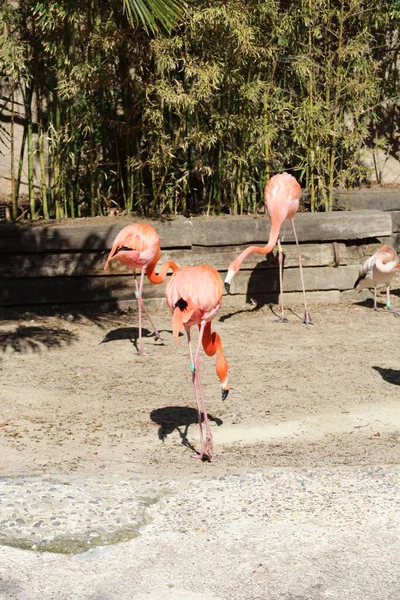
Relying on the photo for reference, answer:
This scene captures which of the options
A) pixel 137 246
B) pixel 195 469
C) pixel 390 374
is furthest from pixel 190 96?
pixel 195 469

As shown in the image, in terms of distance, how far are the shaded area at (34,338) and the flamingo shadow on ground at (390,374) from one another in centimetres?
239

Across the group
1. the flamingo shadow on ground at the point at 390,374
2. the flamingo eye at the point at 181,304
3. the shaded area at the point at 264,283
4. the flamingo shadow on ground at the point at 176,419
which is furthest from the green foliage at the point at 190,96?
the flamingo eye at the point at 181,304

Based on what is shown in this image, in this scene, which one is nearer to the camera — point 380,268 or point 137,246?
point 137,246

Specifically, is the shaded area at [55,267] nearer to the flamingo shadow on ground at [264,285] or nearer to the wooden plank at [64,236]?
the wooden plank at [64,236]

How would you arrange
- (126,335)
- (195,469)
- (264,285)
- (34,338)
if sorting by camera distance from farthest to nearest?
(264,285), (126,335), (34,338), (195,469)

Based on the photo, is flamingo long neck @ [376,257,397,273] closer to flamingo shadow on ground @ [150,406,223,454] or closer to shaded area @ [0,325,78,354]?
shaded area @ [0,325,78,354]

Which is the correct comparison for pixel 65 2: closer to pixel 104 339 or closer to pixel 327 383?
pixel 104 339

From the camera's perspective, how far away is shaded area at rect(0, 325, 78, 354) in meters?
7.31

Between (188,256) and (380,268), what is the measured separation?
1.71 meters

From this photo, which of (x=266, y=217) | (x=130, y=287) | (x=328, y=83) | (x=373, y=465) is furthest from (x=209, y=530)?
(x=328, y=83)

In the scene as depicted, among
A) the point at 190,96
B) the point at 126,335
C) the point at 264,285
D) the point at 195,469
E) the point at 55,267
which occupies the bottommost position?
the point at 195,469

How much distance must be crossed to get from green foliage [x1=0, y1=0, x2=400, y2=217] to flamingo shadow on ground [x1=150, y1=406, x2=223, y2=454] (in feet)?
10.9

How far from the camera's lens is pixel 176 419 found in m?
5.70

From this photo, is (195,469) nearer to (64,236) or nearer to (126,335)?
(126,335)
